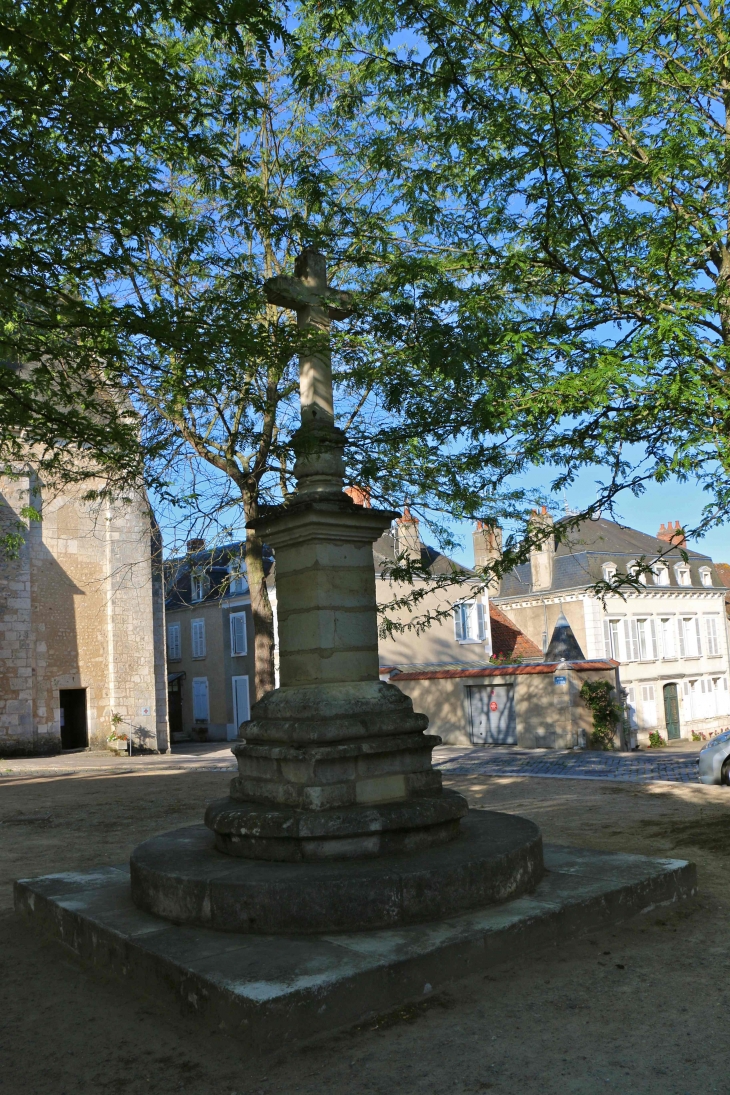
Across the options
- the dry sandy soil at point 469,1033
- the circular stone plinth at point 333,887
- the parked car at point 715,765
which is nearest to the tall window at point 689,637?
the parked car at point 715,765

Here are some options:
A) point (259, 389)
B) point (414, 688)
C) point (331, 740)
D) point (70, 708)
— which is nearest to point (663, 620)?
point (414, 688)

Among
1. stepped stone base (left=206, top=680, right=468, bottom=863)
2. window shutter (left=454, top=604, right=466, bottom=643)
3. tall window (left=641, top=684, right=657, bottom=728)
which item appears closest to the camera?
stepped stone base (left=206, top=680, right=468, bottom=863)

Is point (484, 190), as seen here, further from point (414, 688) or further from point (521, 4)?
point (414, 688)

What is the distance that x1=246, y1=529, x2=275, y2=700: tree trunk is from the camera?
12.9 metres

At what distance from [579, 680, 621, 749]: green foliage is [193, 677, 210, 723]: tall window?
17.5 meters

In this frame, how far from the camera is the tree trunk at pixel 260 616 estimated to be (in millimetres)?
12875

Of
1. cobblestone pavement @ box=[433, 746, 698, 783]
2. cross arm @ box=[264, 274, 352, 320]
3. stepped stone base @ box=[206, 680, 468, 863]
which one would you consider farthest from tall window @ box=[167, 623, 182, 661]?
stepped stone base @ box=[206, 680, 468, 863]

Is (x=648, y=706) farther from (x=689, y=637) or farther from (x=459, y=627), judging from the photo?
(x=459, y=627)

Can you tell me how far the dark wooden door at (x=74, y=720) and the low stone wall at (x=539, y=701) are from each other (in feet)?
34.8

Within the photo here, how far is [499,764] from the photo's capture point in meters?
15.8

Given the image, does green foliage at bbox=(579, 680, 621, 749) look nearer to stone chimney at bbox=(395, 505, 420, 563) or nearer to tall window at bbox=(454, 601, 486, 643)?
stone chimney at bbox=(395, 505, 420, 563)

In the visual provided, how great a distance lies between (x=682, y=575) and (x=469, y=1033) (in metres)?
34.0

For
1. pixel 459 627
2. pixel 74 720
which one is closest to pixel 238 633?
pixel 74 720

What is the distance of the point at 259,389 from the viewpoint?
11656 millimetres
